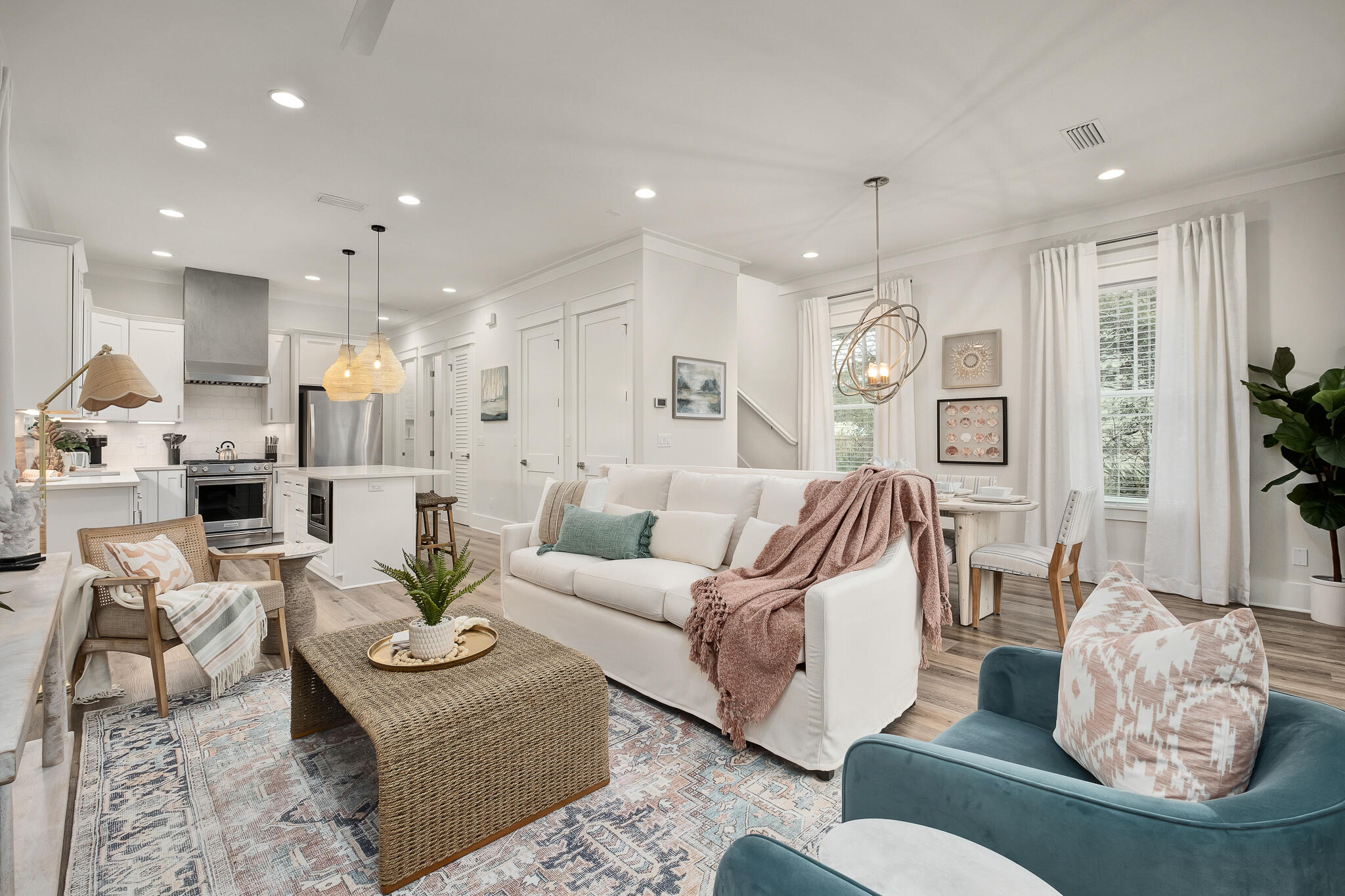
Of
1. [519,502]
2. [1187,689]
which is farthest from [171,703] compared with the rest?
[519,502]

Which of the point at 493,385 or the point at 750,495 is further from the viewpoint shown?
the point at 493,385

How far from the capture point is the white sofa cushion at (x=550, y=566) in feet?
9.86

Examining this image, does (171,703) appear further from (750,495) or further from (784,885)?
(784,885)

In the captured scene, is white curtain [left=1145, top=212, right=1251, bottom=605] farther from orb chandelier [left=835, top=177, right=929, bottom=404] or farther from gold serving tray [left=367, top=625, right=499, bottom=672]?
gold serving tray [left=367, top=625, right=499, bottom=672]

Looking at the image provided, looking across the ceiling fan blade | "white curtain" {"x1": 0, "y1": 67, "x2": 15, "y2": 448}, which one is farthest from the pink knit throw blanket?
"white curtain" {"x1": 0, "y1": 67, "x2": 15, "y2": 448}

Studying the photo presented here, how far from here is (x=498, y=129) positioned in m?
3.33

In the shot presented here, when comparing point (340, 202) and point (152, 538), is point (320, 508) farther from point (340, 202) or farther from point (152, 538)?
point (340, 202)

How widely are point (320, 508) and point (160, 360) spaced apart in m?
2.97

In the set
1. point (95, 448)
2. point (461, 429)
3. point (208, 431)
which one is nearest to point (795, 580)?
point (461, 429)

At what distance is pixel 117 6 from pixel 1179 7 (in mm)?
4164

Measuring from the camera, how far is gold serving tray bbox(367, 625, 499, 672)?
6.17 ft

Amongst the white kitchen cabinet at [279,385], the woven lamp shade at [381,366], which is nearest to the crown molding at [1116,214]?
the woven lamp shade at [381,366]

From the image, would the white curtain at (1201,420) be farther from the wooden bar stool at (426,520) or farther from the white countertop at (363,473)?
the wooden bar stool at (426,520)

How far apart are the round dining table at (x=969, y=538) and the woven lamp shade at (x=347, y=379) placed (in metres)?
4.40
